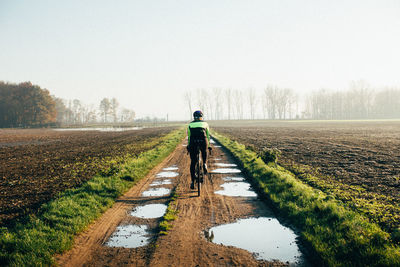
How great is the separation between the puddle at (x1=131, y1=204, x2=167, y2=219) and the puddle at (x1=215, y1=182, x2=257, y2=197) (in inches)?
89.0

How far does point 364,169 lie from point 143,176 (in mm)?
10741

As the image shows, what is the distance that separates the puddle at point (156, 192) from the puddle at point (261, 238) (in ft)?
10.7

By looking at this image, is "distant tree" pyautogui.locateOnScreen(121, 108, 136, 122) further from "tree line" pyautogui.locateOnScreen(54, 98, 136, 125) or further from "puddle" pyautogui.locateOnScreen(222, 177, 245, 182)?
"puddle" pyautogui.locateOnScreen(222, 177, 245, 182)

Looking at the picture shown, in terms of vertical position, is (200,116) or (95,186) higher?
(200,116)

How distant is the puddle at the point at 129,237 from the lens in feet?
16.9

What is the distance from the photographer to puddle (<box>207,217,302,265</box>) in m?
4.81

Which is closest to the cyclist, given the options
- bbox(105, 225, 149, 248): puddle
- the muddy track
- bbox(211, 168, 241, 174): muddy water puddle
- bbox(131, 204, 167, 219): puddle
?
the muddy track

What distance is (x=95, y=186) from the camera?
916cm

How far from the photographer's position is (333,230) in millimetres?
5609

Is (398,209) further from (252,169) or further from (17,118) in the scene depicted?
(17,118)

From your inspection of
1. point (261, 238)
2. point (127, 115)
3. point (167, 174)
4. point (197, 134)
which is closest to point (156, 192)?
point (197, 134)

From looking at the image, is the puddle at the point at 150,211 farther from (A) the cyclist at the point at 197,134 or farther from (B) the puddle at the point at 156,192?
(A) the cyclist at the point at 197,134

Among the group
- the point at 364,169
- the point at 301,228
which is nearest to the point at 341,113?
the point at 364,169

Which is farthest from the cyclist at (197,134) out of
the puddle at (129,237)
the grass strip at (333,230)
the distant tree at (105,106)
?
the distant tree at (105,106)
